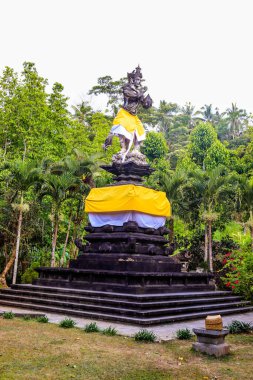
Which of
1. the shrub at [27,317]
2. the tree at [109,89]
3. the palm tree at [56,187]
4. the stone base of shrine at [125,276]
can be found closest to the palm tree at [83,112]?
the tree at [109,89]

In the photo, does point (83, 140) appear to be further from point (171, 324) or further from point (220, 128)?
point (220, 128)

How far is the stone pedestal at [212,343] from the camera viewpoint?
6746 millimetres

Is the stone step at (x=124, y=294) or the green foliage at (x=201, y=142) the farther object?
the green foliage at (x=201, y=142)

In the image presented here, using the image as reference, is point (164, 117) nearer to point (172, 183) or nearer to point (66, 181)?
point (172, 183)

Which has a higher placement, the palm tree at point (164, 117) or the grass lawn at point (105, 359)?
the palm tree at point (164, 117)

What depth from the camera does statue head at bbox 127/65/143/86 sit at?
16312 millimetres

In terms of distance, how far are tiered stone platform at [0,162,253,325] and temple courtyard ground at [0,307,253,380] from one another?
6.33ft

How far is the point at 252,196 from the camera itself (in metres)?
20.7

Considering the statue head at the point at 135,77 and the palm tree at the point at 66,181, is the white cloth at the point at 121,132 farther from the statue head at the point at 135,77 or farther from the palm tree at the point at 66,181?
the palm tree at the point at 66,181

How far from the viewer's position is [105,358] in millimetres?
6328

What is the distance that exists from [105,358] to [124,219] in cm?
828

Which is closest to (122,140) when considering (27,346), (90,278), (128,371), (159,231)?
(159,231)

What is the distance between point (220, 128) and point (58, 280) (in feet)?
177

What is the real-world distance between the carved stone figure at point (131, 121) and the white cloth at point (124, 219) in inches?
91.0
